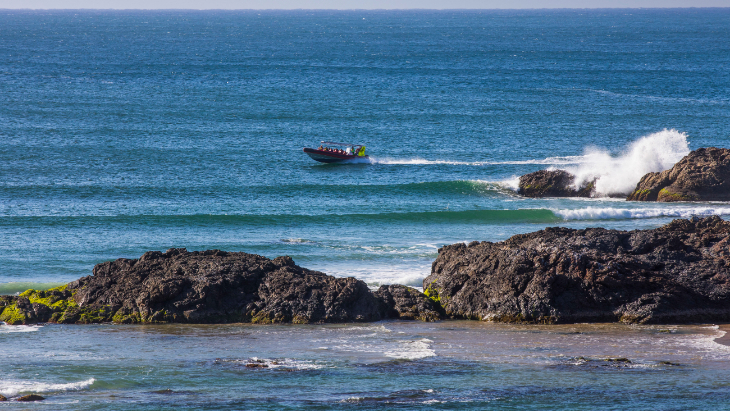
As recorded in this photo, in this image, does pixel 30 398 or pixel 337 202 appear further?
pixel 337 202

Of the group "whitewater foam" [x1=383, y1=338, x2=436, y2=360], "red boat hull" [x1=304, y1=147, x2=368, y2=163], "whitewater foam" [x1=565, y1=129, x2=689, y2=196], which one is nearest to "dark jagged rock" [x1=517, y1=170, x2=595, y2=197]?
"whitewater foam" [x1=565, y1=129, x2=689, y2=196]

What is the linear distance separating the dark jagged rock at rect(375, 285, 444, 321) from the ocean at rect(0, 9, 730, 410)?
1.88 feet

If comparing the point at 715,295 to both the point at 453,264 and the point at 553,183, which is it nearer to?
the point at 453,264

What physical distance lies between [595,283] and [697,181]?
2136cm

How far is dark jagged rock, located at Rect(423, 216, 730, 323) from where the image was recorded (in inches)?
622

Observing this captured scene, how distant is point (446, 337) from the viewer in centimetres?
1498

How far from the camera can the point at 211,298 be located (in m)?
16.4

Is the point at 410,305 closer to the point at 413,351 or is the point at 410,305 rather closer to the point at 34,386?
the point at 413,351

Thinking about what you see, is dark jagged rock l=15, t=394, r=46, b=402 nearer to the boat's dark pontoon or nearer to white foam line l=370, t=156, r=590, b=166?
the boat's dark pontoon

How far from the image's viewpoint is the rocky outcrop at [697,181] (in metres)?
33.8

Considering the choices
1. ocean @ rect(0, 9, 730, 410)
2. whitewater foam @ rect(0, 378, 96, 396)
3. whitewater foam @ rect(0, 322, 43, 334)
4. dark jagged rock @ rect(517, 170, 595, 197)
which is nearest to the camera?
whitewater foam @ rect(0, 378, 96, 396)

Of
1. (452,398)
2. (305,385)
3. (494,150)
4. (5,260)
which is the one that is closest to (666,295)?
(452,398)

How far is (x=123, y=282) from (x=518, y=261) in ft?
32.1

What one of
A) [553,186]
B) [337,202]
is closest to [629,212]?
[553,186]
